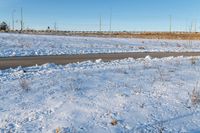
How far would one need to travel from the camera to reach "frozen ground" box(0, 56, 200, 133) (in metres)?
7.17

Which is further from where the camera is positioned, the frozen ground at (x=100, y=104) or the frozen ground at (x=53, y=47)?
the frozen ground at (x=53, y=47)

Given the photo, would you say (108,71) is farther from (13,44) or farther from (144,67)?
(13,44)

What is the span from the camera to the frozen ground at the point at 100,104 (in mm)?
7168

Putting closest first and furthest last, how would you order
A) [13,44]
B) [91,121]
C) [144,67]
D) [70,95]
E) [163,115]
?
[91,121]
[163,115]
[70,95]
[144,67]
[13,44]

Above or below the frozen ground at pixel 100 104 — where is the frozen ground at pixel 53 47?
above

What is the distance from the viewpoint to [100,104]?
325 inches

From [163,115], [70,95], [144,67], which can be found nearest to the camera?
[163,115]

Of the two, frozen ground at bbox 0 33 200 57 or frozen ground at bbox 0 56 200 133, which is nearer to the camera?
frozen ground at bbox 0 56 200 133

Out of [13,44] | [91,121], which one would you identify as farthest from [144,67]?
[13,44]

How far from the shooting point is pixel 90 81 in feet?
34.6

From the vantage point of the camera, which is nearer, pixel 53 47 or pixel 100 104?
pixel 100 104

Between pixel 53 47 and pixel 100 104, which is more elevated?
pixel 53 47

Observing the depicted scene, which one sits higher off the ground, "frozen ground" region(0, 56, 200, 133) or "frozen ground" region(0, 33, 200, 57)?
"frozen ground" region(0, 33, 200, 57)

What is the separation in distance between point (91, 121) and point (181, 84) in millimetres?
3969
